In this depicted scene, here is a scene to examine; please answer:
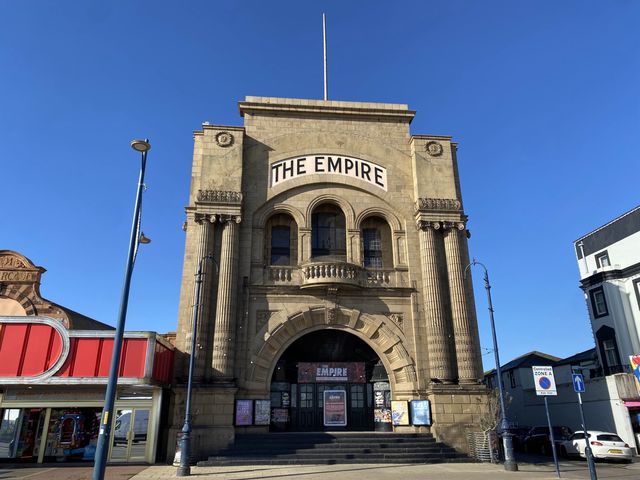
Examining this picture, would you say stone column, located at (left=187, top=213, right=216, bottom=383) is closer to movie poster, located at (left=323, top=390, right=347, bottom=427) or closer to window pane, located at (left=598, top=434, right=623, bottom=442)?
movie poster, located at (left=323, top=390, right=347, bottom=427)

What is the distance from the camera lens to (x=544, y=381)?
51.4 feet

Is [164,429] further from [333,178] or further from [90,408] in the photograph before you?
[333,178]

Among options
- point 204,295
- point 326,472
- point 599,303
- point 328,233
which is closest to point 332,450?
point 326,472

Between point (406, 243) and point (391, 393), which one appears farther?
point (406, 243)

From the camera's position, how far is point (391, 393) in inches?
904

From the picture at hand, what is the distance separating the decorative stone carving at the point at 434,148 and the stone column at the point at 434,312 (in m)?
4.54

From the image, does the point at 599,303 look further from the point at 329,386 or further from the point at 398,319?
the point at 329,386

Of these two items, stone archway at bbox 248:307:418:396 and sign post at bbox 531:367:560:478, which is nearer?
sign post at bbox 531:367:560:478

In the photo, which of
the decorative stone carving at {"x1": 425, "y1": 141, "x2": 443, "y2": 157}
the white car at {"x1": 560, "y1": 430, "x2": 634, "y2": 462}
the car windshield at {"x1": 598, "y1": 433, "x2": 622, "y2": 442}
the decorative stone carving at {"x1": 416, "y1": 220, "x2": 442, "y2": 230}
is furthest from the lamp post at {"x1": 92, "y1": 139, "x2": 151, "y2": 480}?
the car windshield at {"x1": 598, "y1": 433, "x2": 622, "y2": 442}

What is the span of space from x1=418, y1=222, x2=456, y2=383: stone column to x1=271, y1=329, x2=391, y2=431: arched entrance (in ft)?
9.24

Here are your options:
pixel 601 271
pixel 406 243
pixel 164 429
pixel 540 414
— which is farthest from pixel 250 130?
pixel 540 414

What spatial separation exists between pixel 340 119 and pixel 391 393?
15.6 m

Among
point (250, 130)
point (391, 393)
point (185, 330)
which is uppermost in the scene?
point (250, 130)

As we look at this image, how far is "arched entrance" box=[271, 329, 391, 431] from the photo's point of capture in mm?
23078
